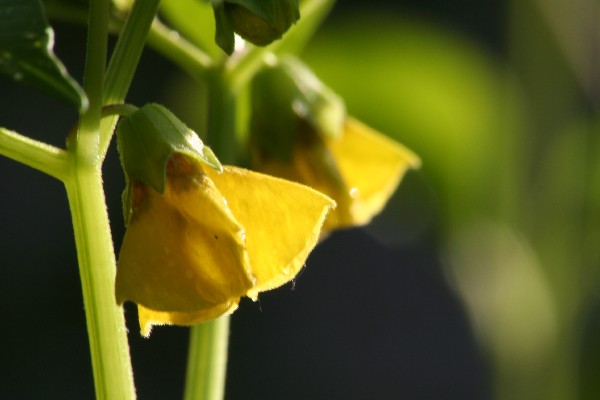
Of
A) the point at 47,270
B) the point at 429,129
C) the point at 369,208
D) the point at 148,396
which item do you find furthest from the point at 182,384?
the point at 369,208

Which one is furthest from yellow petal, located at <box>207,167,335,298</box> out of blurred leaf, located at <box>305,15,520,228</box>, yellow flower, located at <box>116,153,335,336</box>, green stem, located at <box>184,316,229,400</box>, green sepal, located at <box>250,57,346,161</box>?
blurred leaf, located at <box>305,15,520,228</box>

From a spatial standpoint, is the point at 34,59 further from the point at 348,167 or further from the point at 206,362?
the point at 348,167

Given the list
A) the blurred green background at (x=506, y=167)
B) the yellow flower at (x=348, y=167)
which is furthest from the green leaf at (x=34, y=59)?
the yellow flower at (x=348, y=167)

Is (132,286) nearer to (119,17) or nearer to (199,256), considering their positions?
(199,256)

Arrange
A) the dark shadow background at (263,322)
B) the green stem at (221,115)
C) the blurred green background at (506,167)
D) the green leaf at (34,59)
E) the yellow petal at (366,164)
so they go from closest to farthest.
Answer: the green leaf at (34,59), the green stem at (221,115), the yellow petal at (366,164), the blurred green background at (506,167), the dark shadow background at (263,322)

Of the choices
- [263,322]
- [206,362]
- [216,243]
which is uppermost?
[216,243]

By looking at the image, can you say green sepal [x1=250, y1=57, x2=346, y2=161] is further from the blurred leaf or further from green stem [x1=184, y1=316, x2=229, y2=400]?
the blurred leaf

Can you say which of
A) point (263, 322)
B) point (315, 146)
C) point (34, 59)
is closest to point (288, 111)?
point (315, 146)

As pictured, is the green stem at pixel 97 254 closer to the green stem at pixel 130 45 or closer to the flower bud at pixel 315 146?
the green stem at pixel 130 45
